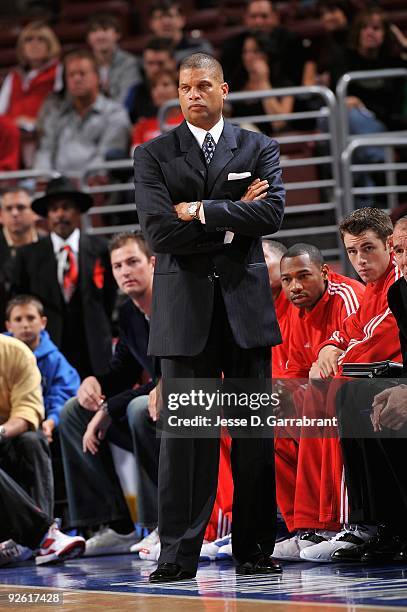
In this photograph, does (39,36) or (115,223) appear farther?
(39,36)

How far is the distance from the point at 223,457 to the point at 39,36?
5.27 m

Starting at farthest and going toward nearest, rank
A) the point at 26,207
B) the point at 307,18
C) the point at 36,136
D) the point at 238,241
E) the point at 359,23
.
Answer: the point at 307,18 < the point at 36,136 < the point at 359,23 < the point at 26,207 < the point at 238,241

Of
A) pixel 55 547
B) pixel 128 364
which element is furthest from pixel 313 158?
pixel 55 547

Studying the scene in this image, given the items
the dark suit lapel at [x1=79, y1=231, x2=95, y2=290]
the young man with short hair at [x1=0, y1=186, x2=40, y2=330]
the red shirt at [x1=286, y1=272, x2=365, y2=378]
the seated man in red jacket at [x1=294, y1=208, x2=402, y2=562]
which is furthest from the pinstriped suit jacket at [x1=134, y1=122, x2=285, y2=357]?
the young man with short hair at [x1=0, y1=186, x2=40, y2=330]

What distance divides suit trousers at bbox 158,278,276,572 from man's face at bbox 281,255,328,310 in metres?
0.89

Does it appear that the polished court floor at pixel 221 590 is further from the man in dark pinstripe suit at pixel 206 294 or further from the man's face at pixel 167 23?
the man's face at pixel 167 23

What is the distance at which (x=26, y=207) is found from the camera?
744 cm

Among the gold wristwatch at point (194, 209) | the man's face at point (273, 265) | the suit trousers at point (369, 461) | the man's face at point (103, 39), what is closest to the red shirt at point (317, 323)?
the man's face at point (273, 265)

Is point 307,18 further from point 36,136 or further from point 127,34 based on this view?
point 36,136

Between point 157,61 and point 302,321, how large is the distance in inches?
165

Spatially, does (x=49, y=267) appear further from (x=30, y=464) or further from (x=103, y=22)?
(x=103, y=22)

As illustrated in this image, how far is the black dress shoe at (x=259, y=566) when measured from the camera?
430 cm

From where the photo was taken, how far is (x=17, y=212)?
7.47 metres

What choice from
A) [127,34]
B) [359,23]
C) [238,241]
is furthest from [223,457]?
[127,34]
